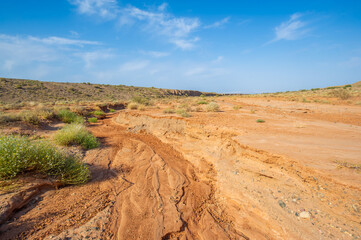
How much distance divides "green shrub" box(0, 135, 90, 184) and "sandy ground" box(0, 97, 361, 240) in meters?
0.31

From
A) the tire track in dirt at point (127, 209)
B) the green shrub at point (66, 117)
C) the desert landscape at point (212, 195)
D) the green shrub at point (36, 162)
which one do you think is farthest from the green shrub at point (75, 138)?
the green shrub at point (66, 117)

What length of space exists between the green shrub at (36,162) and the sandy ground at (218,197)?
0.31 m

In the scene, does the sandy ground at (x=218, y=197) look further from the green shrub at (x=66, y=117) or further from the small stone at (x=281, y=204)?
the green shrub at (x=66, y=117)

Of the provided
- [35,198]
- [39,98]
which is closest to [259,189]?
[35,198]

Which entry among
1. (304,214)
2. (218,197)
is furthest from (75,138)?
(304,214)

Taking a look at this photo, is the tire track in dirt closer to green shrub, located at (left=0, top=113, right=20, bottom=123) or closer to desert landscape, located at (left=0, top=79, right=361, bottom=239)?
desert landscape, located at (left=0, top=79, right=361, bottom=239)

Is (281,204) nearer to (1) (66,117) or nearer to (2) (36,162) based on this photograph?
(2) (36,162)

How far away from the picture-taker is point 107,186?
421cm

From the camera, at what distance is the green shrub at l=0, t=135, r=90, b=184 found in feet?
11.1

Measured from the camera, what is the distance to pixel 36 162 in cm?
369

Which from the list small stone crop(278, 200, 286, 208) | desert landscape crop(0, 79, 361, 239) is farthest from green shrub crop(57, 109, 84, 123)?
small stone crop(278, 200, 286, 208)

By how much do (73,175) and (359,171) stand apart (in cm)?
628

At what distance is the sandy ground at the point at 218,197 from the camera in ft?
9.07

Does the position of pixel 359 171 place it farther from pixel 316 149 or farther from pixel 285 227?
pixel 285 227
